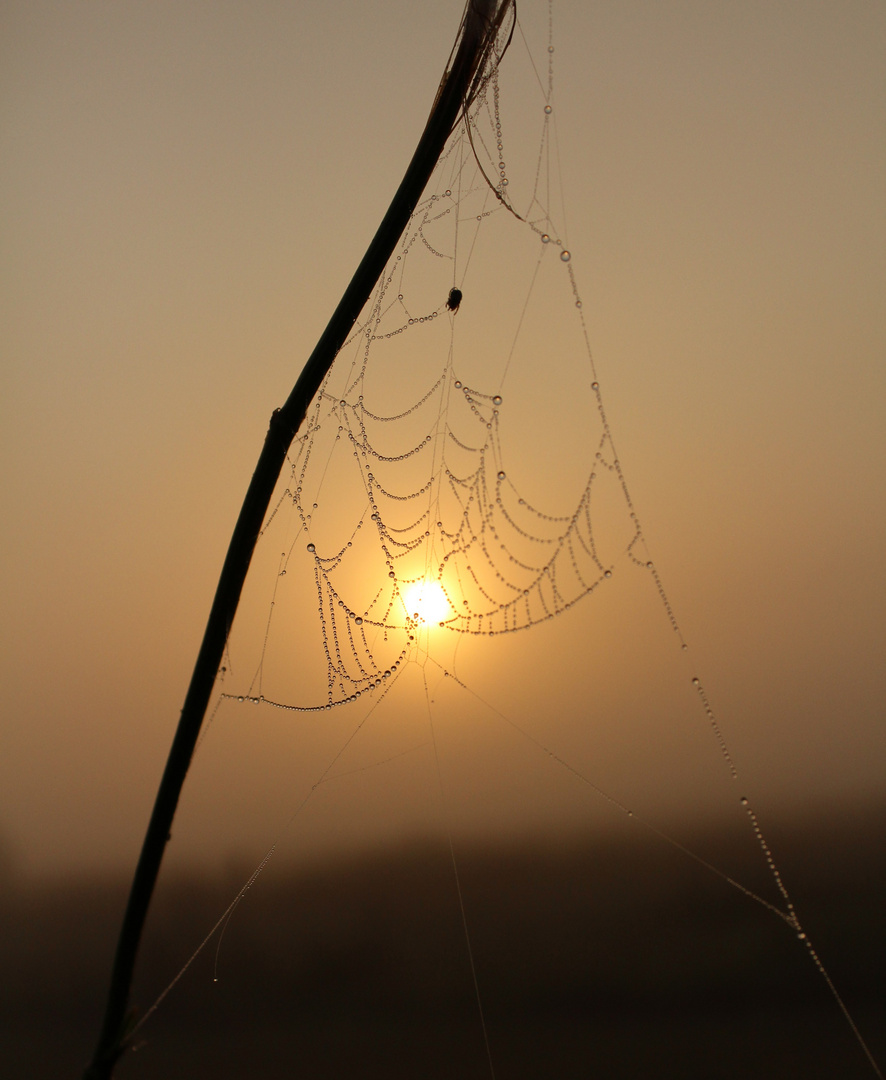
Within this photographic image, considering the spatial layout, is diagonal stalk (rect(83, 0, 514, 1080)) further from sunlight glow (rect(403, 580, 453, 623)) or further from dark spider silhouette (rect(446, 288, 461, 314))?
sunlight glow (rect(403, 580, 453, 623))

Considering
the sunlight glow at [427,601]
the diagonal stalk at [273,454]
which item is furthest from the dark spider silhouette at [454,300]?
the sunlight glow at [427,601]

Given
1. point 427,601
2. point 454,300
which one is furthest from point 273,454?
point 427,601

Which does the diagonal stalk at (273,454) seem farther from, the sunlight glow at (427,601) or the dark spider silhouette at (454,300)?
the sunlight glow at (427,601)

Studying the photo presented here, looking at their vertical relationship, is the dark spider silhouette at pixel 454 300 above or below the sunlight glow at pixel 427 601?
above

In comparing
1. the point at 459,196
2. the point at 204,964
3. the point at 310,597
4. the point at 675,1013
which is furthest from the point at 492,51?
the point at 204,964

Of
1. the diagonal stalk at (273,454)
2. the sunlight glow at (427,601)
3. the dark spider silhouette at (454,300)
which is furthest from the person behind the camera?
the sunlight glow at (427,601)
